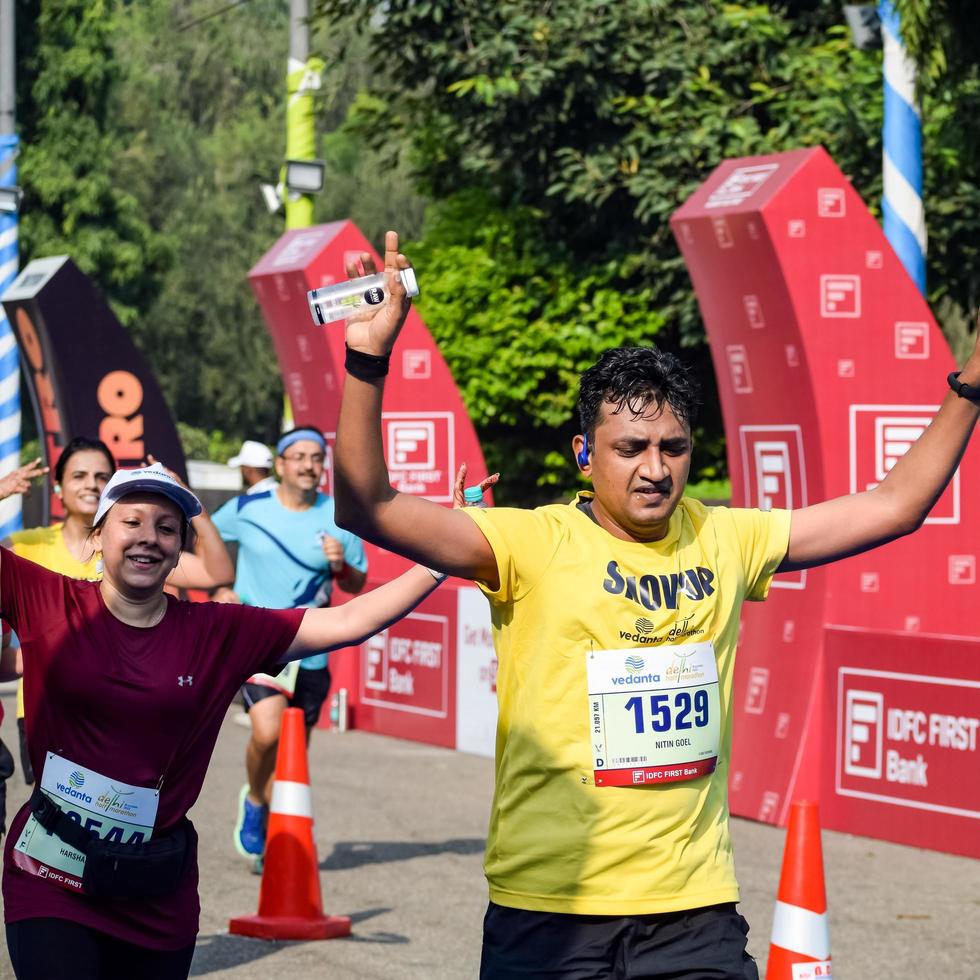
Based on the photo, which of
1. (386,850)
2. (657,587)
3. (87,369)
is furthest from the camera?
(87,369)

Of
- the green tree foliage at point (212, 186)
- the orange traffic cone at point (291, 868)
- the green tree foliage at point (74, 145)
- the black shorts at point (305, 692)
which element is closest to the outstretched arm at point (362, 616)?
the orange traffic cone at point (291, 868)

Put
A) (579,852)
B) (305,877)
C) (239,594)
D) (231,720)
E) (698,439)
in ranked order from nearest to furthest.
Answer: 1. (579,852)
2. (305,877)
3. (239,594)
4. (231,720)
5. (698,439)

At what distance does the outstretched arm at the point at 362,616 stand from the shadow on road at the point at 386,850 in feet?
14.9

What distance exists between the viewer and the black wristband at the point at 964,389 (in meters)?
3.83

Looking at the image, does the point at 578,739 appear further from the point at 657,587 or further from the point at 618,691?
the point at 657,587

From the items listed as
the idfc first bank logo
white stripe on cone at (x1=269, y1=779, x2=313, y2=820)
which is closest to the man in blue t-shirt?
white stripe on cone at (x1=269, y1=779, x2=313, y2=820)

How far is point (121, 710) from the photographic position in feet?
13.6

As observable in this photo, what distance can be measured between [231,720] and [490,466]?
6.56m

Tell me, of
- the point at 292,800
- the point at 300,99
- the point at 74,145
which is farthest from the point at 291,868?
the point at 74,145

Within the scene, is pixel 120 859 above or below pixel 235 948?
above

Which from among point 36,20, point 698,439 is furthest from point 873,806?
point 36,20

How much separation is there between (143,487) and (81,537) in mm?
2906

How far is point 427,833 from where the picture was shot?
385 inches

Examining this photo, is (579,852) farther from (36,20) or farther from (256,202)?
(256,202)
